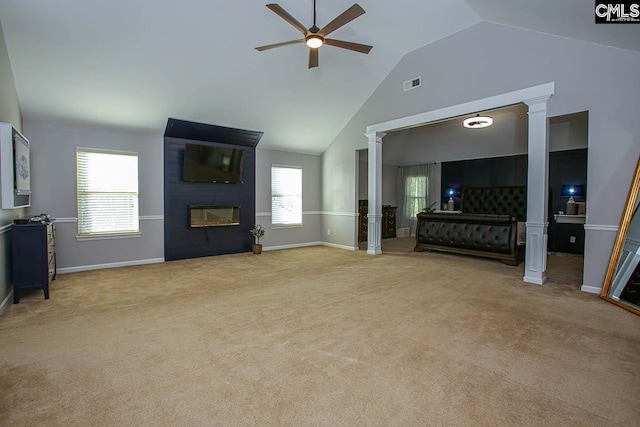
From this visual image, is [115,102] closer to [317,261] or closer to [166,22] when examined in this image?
[166,22]

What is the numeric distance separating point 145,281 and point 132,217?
66.8 inches

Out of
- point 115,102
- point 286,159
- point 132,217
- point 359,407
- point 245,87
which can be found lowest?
Result: point 359,407

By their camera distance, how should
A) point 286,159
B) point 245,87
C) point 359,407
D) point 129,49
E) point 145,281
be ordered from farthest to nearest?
point 286,159, point 245,87, point 145,281, point 129,49, point 359,407

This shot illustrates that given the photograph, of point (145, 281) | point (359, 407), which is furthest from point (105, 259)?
point (359, 407)

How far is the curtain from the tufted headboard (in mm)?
1026

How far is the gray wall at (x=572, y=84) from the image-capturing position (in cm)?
368

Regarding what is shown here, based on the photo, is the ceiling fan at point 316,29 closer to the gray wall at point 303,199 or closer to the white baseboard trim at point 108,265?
the gray wall at point 303,199

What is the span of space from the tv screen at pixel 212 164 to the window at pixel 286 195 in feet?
3.35

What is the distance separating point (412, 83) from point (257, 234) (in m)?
4.21

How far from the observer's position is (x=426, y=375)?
6.75 feet

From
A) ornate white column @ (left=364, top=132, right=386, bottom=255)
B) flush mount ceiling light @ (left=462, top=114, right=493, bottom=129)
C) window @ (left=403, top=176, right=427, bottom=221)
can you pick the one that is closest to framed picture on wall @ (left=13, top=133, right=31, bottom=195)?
ornate white column @ (left=364, top=132, right=386, bottom=255)

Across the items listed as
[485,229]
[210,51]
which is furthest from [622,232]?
[210,51]

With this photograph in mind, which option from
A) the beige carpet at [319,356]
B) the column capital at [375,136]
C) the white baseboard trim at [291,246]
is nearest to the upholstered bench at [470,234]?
the beige carpet at [319,356]

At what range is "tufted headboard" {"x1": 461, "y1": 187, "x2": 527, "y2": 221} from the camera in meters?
7.55
